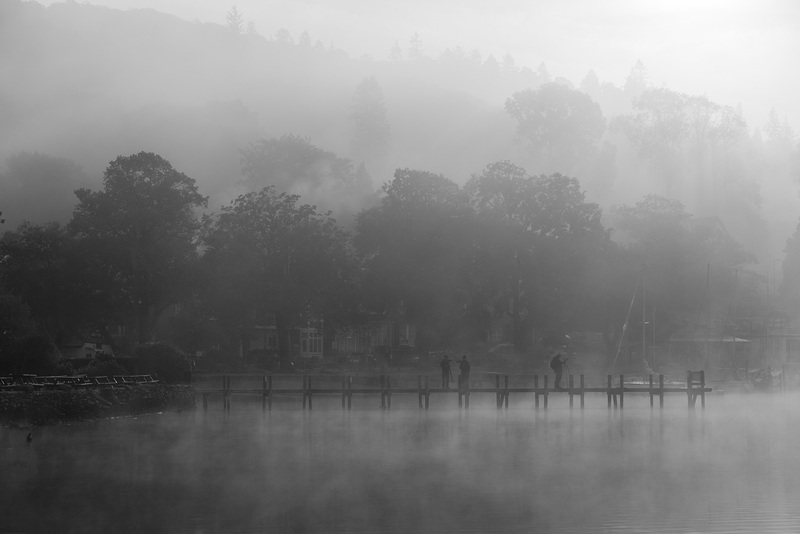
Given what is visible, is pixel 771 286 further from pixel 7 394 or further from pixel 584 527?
pixel 584 527

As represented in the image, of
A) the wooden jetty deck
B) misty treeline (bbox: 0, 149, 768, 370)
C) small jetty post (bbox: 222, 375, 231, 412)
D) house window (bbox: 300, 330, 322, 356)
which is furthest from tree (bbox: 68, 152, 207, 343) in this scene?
house window (bbox: 300, 330, 322, 356)

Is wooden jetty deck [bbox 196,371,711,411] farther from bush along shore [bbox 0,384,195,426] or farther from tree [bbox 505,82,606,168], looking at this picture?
tree [bbox 505,82,606,168]

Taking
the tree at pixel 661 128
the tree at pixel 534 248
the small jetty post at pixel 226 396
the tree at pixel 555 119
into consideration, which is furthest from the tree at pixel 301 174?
the small jetty post at pixel 226 396

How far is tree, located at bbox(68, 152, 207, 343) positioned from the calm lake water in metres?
35.4

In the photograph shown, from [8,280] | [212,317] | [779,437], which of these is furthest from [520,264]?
[779,437]

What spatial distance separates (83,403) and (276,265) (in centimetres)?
4662

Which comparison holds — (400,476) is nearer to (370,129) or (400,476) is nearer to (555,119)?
(555,119)

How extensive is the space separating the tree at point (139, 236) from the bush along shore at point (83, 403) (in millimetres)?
29839

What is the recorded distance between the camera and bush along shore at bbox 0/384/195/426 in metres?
54.9

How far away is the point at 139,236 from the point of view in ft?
328

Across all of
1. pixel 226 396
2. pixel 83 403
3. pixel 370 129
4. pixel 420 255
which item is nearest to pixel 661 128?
pixel 370 129

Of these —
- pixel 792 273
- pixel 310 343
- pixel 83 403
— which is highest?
pixel 792 273

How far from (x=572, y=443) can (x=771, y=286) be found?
148 metres

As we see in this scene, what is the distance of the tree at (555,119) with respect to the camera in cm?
16712
